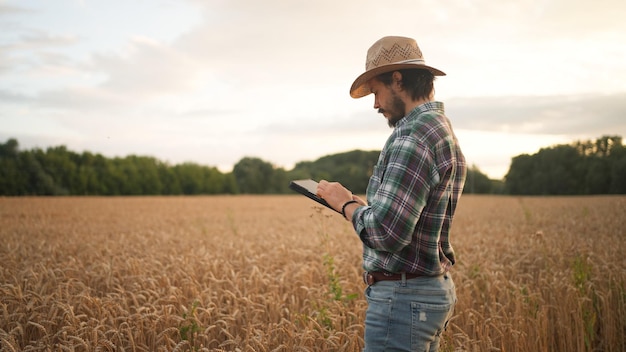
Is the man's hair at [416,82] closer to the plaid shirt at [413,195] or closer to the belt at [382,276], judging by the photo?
the plaid shirt at [413,195]

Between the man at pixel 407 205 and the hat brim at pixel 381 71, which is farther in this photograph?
the hat brim at pixel 381 71

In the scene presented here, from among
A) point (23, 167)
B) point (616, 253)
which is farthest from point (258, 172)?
point (616, 253)

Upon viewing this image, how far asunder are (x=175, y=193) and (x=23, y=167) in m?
27.4

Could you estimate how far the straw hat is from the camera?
7.29 ft

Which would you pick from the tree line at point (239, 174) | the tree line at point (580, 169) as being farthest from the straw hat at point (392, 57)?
the tree line at point (239, 174)

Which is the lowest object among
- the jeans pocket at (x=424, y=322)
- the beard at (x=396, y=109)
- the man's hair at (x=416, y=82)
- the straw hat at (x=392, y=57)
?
the jeans pocket at (x=424, y=322)

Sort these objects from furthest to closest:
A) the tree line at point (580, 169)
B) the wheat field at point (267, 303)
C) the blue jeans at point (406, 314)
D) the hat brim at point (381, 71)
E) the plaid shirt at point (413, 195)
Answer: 1. the tree line at point (580, 169)
2. the wheat field at point (267, 303)
3. the hat brim at point (381, 71)
4. the blue jeans at point (406, 314)
5. the plaid shirt at point (413, 195)

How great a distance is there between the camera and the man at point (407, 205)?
1.99 meters

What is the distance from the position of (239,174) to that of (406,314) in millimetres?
93053

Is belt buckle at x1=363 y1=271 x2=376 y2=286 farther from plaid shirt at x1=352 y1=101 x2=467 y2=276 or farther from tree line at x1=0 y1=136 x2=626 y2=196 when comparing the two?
tree line at x1=0 y1=136 x2=626 y2=196

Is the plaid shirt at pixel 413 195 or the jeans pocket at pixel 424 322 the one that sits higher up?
the plaid shirt at pixel 413 195

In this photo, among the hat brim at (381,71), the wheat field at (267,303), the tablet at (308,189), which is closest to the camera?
the hat brim at (381,71)

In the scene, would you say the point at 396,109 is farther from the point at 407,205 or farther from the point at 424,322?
the point at 424,322

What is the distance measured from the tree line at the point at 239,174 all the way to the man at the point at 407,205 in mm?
15758
